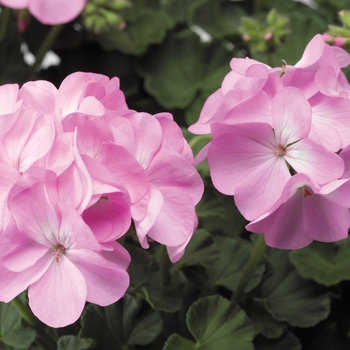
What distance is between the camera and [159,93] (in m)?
1.32

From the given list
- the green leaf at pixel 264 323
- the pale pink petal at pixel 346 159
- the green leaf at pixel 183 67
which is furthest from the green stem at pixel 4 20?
the pale pink petal at pixel 346 159

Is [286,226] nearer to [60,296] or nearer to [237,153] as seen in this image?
[237,153]

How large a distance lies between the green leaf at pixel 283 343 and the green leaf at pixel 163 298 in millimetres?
152

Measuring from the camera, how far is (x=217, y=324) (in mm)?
750

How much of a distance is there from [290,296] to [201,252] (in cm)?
17

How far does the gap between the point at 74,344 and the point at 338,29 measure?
50 cm

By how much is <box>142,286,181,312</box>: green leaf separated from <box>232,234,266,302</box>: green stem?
0.28ft

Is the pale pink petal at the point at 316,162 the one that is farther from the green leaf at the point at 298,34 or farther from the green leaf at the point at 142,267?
the green leaf at the point at 298,34

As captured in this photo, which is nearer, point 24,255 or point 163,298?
point 24,255

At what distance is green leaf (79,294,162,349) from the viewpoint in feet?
2.48

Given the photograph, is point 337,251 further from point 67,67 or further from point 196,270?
point 67,67

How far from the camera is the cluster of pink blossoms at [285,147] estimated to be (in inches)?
22.5

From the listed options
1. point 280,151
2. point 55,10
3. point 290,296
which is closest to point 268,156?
point 280,151

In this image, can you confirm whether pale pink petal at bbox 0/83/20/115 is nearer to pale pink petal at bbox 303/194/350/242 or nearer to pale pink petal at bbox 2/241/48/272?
pale pink petal at bbox 2/241/48/272
